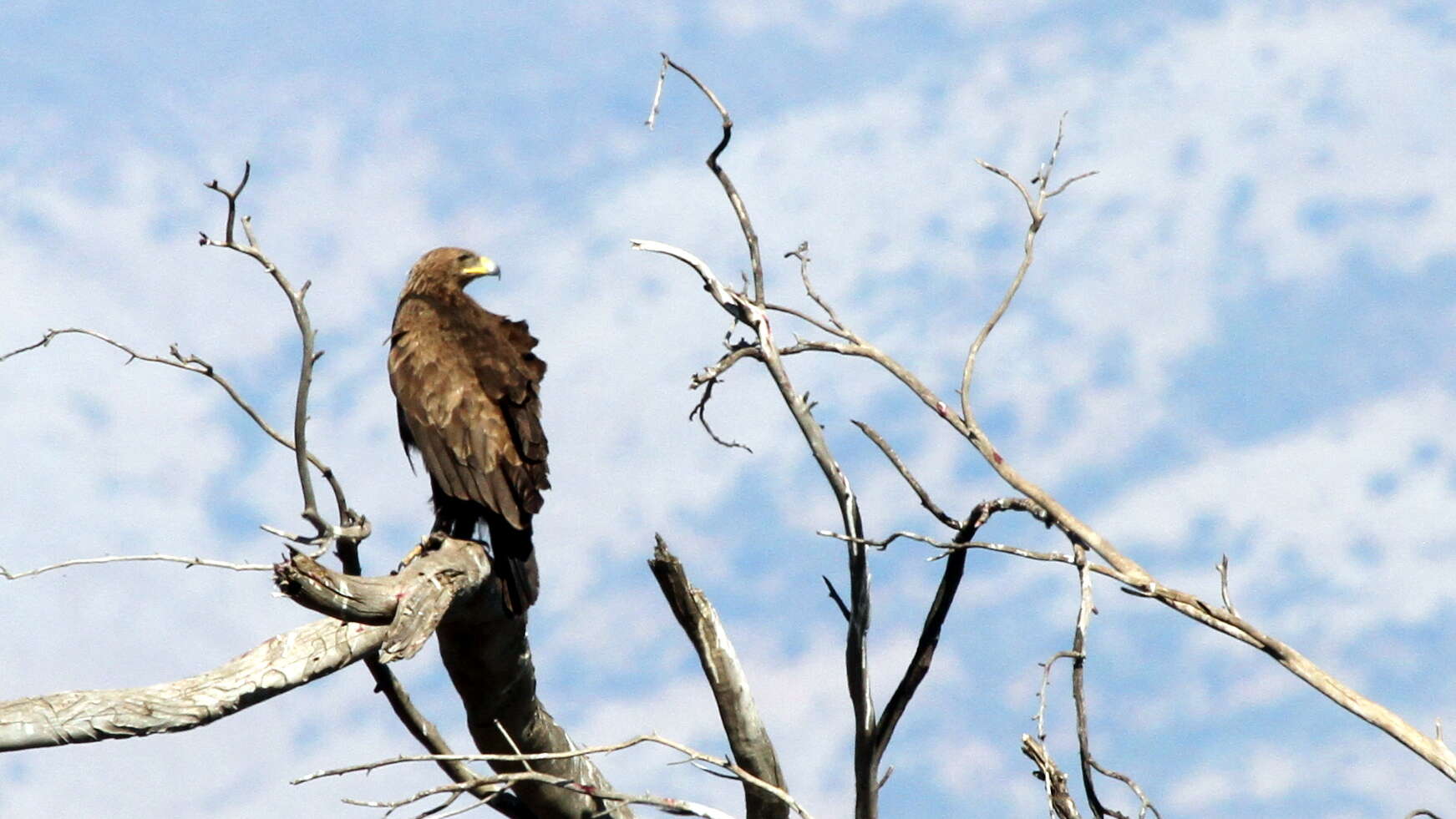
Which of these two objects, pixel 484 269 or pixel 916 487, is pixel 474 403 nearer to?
pixel 484 269

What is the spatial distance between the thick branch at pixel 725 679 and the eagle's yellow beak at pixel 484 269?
7.36 feet

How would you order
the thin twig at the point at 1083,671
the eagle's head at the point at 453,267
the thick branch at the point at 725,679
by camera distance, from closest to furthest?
the thin twig at the point at 1083,671 → the thick branch at the point at 725,679 → the eagle's head at the point at 453,267

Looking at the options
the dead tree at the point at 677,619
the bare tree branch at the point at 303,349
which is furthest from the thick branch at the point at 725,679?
the bare tree branch at the point at 303,349

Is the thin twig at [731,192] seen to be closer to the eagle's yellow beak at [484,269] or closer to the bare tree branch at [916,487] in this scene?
the bare tree branch at [916,487]

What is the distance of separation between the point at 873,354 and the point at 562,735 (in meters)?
2.53

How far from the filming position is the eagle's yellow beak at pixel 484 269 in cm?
711

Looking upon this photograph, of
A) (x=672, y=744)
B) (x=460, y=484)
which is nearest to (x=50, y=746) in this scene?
(x=672, y=744)

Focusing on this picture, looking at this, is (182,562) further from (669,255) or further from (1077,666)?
(1077,666)

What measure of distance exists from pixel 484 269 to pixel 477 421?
145 centimetres

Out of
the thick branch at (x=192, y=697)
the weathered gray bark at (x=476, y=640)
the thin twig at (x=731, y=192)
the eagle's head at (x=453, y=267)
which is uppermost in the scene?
the eagle's head at (x=453, y=267)

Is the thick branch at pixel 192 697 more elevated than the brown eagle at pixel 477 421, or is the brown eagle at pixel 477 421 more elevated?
the brown eagle at pixel 477 421

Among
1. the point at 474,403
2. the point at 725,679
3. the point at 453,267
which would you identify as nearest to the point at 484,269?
the point at 453,267

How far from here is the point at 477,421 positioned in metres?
5.93

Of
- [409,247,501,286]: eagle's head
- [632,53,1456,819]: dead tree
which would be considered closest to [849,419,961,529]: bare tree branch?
[632,53,1456,819]: dead tree
